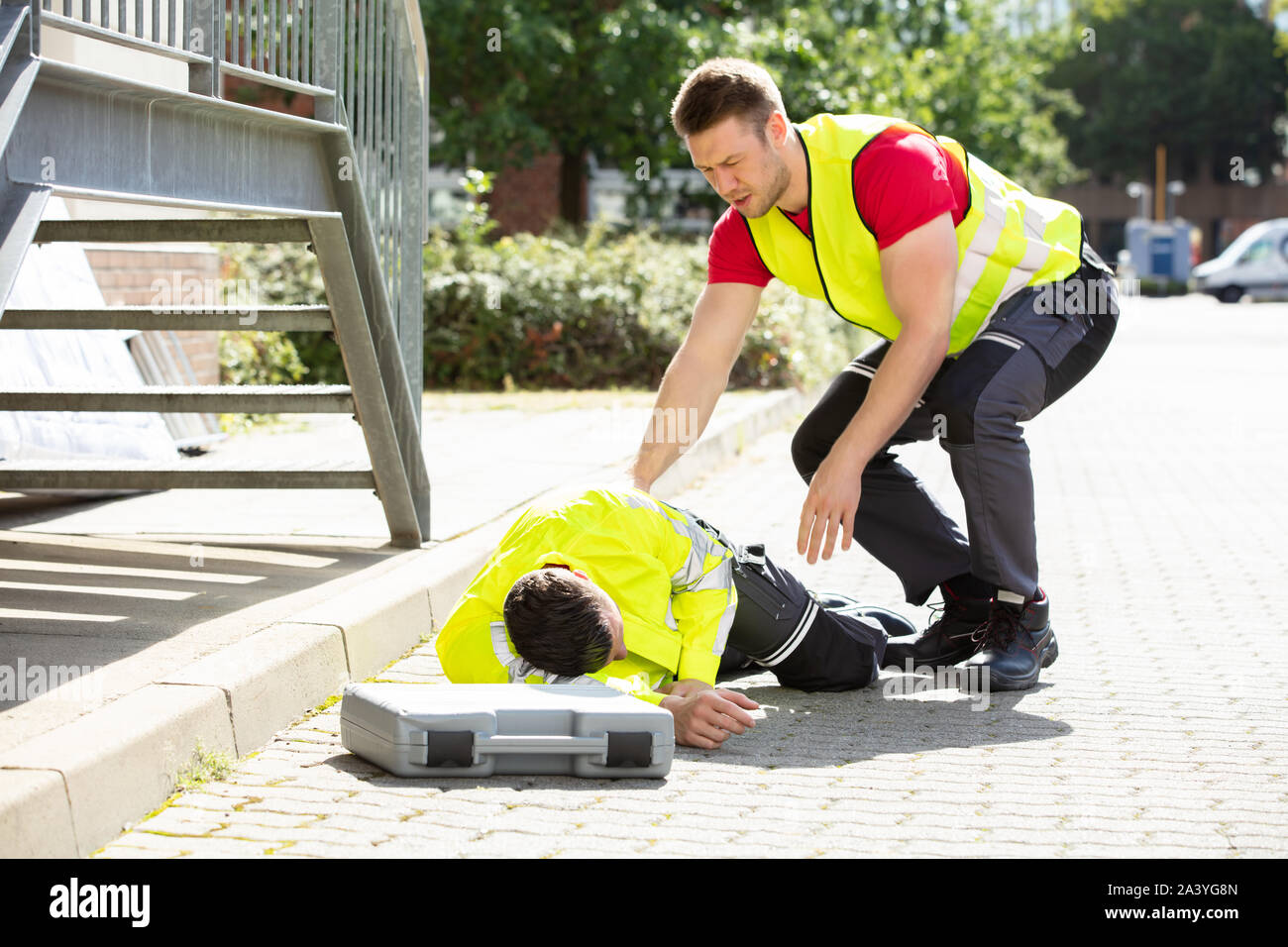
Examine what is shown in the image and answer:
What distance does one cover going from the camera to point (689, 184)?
79.9ft

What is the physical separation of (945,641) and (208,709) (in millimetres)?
2279

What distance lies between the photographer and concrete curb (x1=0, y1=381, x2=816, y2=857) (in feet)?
9.81

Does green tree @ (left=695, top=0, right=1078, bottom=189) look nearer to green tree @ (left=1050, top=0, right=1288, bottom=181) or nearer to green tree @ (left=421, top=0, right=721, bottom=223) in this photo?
green tree @ (left=421, top=0, right=721, bottom=223)

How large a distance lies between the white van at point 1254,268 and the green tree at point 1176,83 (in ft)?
93.9

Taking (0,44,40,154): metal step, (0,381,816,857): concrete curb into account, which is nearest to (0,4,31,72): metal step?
(0,44,40,154): metal step

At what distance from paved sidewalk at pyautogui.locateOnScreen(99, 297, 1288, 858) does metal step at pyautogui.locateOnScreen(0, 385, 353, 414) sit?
1.22m

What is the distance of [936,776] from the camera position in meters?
3.78

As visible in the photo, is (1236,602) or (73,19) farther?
(1236,602)

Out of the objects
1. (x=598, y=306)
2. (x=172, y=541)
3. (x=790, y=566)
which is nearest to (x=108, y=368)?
(x=172, y=541)

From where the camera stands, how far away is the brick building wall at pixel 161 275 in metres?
8.84

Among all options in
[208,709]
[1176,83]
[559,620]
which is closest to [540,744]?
[559,620]

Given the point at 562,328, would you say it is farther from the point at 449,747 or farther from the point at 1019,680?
the point at 449,747
